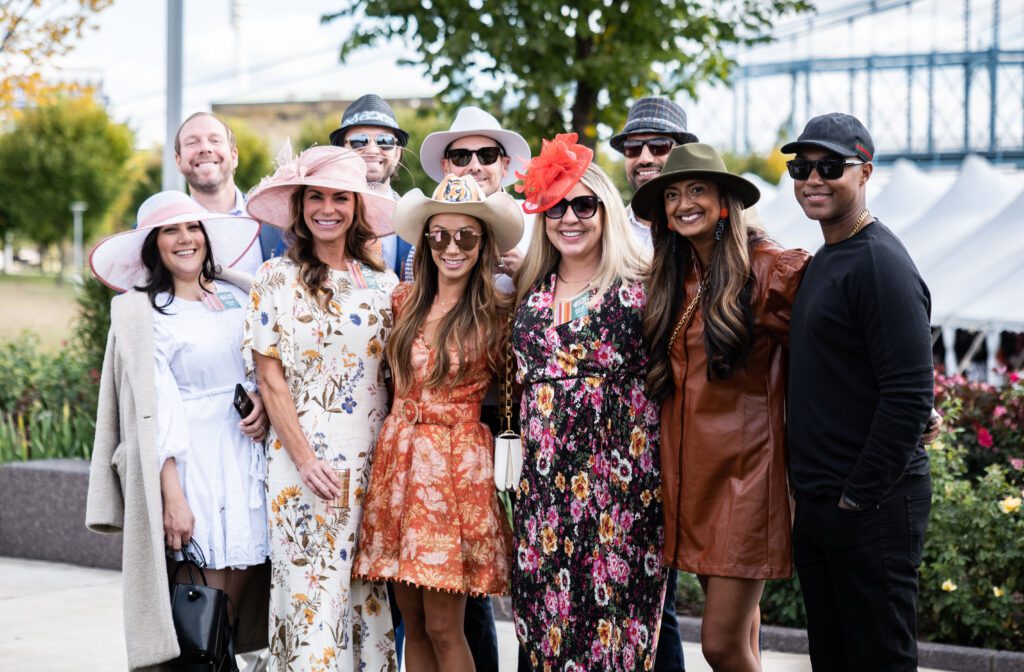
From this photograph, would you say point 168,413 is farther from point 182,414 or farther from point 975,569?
point 975,569

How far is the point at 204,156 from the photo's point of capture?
15.8 ft

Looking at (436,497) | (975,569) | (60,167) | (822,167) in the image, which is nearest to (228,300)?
(436,497)

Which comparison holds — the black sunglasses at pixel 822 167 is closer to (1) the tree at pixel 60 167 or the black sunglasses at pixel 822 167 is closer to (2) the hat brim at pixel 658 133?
(2) the hat brim at pixel 658 133

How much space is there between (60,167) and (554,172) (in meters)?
44.4

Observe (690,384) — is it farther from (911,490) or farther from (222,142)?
(222,142)

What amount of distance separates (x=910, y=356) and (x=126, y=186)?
46962 millimetres

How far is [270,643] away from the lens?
3.89 m

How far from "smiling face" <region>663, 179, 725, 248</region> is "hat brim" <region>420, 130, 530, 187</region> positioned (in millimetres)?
1311

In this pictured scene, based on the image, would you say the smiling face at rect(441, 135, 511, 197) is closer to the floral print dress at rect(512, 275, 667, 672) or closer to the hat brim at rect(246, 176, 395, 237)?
the hat brim at rect(246, 176, 395, 237)

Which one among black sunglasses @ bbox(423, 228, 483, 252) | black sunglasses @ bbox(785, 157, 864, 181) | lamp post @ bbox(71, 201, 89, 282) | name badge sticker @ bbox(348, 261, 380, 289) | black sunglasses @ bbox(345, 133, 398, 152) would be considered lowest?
name badge sticker @ bbox(348, 261, 380, 289)

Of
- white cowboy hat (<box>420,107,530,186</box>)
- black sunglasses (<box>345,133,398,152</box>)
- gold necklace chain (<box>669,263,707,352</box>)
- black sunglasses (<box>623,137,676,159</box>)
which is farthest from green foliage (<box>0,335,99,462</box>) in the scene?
gold necklace chain (<box>669,263,707,352</box>)

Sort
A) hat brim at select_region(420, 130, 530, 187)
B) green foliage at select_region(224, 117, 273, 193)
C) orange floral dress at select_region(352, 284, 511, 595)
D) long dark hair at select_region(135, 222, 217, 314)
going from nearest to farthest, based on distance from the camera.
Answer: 1. orange floral dress at select_region(352, 284, 511, 595)
2. long dark hair at select_region(135, 222, 217, 314)
3. hat brim at select_region(420, 130, 530, 187)
4. green foliage at select_region(224, 117, 273, 193)

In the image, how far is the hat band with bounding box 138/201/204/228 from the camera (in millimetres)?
4086

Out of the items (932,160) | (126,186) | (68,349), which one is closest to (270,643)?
(68,349)
